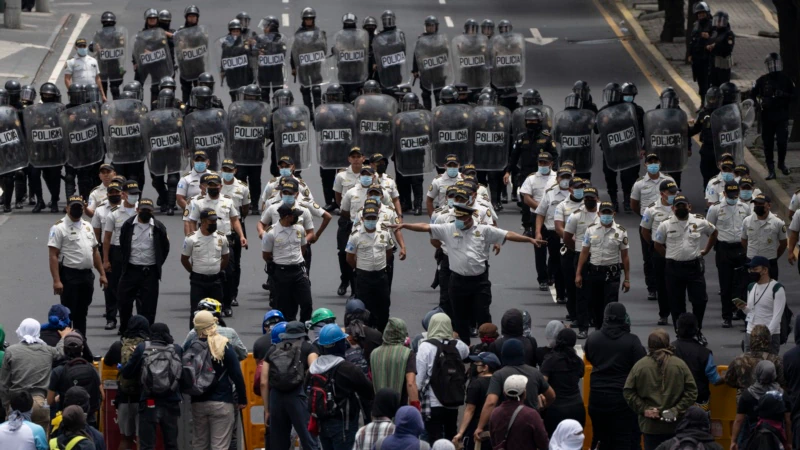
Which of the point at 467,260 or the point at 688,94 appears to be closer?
the point at 467,260

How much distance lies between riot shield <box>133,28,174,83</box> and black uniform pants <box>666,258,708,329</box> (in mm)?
13486

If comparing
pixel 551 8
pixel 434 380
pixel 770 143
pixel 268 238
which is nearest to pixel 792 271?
pixel 770 143

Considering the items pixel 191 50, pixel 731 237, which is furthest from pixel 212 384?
pixel 191 50

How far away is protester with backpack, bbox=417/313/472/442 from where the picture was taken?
16.2 metres

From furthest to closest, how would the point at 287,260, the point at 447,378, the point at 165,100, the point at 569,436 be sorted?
the point at 165,100, the point at 287,260, the point at 447,378, the point at 569,436

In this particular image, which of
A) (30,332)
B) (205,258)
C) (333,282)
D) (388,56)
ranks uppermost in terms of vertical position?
(388,56)

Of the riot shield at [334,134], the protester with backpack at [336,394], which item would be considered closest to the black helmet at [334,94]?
the riot shield at [334,134]

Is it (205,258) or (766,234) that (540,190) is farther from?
(205,258)

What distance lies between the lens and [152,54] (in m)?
32.0

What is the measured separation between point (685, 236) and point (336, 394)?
6927 mm

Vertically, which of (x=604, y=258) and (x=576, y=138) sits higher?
(x=576, y=138)

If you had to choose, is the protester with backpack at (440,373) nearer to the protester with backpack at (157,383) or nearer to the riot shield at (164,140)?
the protester with backpack at (157,383)

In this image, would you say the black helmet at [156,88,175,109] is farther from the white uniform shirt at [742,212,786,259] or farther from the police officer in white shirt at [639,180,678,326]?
the white uniform shirt at [742,212,786,259]

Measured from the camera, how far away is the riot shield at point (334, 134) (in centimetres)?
2753
